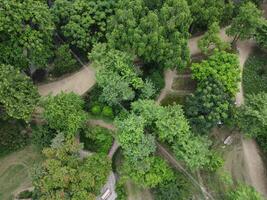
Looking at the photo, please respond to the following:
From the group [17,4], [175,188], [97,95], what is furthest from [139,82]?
[17,4]

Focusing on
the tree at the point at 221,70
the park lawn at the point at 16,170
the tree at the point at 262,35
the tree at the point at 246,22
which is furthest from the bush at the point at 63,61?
the tree at the point at 262,35

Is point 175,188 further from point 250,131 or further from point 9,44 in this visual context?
point 9,44

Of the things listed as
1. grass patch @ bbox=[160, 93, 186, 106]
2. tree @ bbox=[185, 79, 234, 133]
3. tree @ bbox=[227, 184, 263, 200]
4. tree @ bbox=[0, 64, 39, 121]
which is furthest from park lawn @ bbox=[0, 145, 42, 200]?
tree @ bbox=[227, 184, 263, 200]

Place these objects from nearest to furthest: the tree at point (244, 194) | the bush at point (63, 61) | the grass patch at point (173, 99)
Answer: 1. the tree at point (244, 194)
2. the bush at point (63, 61)
3. the grass patch at point (173, 99)

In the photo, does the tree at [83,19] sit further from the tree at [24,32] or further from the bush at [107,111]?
the bush at [107,111]

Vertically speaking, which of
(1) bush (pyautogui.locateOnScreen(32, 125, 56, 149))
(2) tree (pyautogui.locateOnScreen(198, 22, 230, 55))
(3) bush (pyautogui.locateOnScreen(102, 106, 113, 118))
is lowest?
(1) bush (pyautogui.locateOnScreen(32, 125, 56, 149))

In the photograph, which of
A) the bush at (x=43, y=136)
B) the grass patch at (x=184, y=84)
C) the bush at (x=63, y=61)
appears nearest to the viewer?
the bush at (x=43, y=136)

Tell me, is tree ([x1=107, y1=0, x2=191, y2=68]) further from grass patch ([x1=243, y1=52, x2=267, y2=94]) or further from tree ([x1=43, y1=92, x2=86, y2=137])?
grass patch ([x1=243, y1=52, x2=267, y2=94])

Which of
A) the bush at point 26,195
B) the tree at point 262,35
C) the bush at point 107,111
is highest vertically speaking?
the tree at point 262,35
